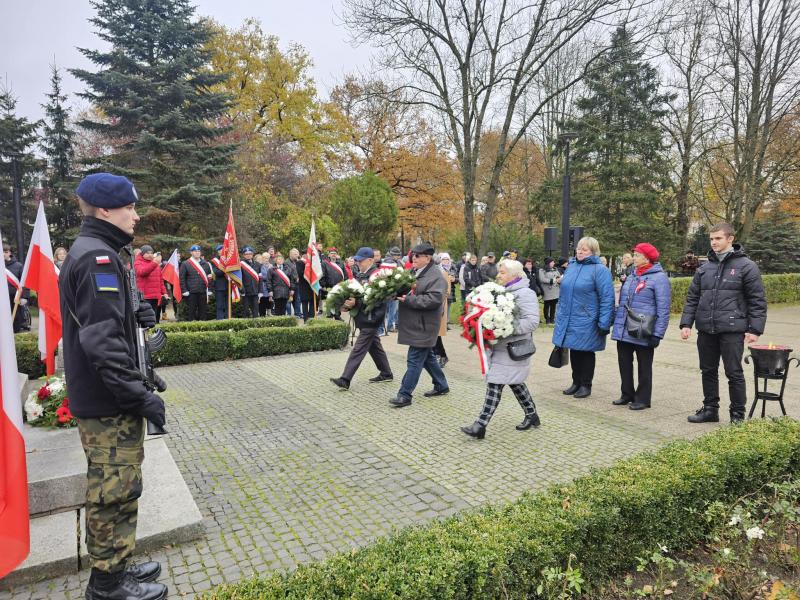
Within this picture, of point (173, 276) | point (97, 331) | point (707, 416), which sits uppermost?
point (173, 276)

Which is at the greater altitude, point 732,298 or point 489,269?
point 489,269

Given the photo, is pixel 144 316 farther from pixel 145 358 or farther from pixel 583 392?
pixel 583 392

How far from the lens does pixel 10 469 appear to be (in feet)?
8.54

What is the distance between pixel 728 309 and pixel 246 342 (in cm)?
830

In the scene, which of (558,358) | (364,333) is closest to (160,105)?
(364,333)

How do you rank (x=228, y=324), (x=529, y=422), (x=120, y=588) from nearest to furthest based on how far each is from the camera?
(x=120, y=588) < (x=529, y=422) < (x=228, y=324)

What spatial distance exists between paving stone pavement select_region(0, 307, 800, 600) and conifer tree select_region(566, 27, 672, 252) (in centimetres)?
1964

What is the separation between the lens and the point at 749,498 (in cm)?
401

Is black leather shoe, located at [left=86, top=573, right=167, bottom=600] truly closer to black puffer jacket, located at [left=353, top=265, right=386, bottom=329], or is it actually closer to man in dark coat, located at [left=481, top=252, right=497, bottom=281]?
black puffer jacket, located at [left=353, top=265, right=386, bottom=329]

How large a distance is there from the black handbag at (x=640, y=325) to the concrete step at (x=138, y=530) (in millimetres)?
5288

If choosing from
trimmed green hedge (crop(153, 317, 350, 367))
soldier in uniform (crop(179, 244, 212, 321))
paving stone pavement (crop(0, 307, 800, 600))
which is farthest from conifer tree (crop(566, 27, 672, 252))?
soldier in uniform (crop(179, 244, 212, 321))

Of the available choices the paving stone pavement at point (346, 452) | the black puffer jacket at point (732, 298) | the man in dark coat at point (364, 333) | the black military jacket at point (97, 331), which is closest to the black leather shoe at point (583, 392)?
the paving stone pavement at point (346, 452)

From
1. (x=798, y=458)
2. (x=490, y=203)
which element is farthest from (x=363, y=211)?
(x=798, y=458)

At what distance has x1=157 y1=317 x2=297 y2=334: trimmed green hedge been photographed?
11.4 metres
